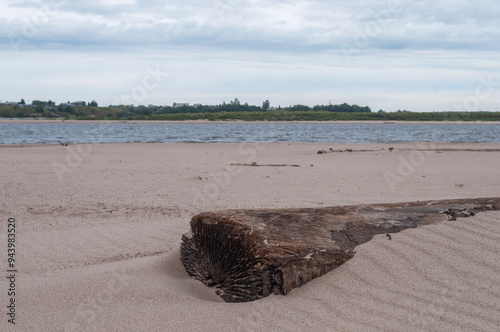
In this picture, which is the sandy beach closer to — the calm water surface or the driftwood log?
the driftwood log

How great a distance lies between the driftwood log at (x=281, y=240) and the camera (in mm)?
3402

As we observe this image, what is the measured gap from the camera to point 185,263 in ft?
13.9

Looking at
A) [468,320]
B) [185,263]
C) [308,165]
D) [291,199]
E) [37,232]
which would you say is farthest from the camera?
[308,165]

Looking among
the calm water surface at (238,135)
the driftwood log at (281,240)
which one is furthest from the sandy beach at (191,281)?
the calm water surface at (238,135)

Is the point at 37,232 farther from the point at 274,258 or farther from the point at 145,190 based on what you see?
the point at 274,258

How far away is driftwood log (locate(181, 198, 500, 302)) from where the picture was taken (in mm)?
3402

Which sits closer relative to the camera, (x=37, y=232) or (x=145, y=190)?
(x=37, y=232)

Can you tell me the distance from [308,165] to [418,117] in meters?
85.2

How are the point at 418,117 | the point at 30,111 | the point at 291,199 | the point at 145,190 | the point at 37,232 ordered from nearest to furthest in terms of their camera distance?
1. the point at 37,232
2. the point at 291,199
3. the point at 145,190
4. the point at 418,117
5. the point at 30,111

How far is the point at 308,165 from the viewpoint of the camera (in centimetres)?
1406

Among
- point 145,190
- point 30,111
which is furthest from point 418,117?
point 145,190

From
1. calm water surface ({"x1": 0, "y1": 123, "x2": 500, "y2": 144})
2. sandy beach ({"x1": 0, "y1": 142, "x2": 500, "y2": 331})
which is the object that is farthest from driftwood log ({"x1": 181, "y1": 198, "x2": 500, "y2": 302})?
calm water surface ({"x1": 0, "y1": 123, "x2": 500, "y2": 144})

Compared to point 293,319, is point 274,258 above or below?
above

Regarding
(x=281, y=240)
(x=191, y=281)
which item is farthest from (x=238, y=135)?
(x=281, y=240)
